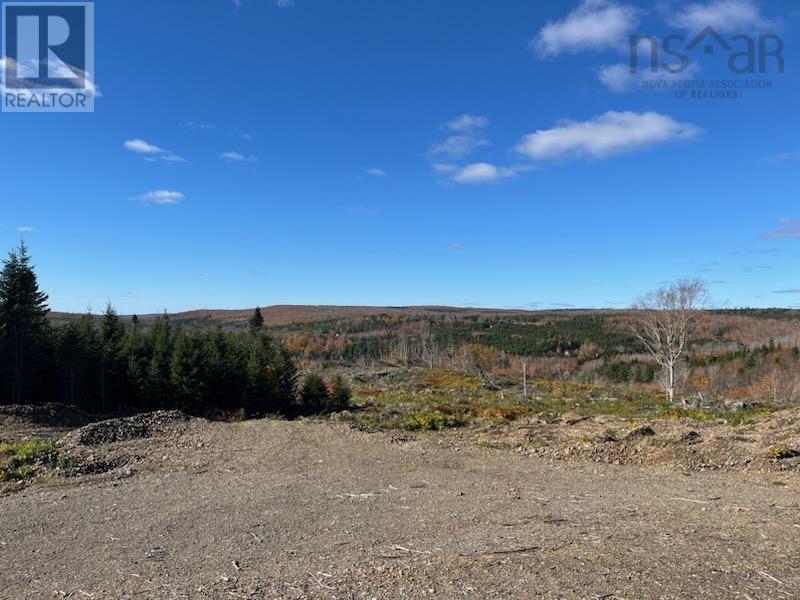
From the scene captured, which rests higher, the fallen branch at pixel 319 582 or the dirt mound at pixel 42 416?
the fallen branch at pixel 319 582

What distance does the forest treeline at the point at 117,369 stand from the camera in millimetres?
22375

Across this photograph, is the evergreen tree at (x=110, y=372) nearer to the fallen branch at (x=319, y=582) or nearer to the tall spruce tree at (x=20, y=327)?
the tall spruce tree at (x=20, y=327)

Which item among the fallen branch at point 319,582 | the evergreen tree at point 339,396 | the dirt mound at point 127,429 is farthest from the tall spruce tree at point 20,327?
the fallen branch at point 319,582

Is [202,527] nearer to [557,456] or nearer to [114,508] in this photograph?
[114,508]

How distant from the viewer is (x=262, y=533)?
23.3 feet

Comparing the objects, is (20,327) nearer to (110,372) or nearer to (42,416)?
(110,372)

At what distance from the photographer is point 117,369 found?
81.1 feet

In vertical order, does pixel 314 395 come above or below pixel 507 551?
below

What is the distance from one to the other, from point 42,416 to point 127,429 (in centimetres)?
410

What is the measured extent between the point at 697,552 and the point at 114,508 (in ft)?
26.3

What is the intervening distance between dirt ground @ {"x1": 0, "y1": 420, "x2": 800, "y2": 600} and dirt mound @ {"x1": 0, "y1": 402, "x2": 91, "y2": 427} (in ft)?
18.7

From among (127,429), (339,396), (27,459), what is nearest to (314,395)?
(339,396)

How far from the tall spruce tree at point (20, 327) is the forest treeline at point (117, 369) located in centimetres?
3

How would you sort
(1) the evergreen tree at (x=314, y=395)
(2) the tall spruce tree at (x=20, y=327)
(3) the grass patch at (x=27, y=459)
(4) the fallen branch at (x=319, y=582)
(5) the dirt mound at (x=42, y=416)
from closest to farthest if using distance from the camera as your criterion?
(4) the fallen branch at (x=319, y=582) → (3) the grass patch at (x=27, y=459) → (5) the dirt mound at (x=42, y=416) → (2) the tall spruce tree at (x=20, y=327) → (1) the evergreen tree at (x=314, y=395)
